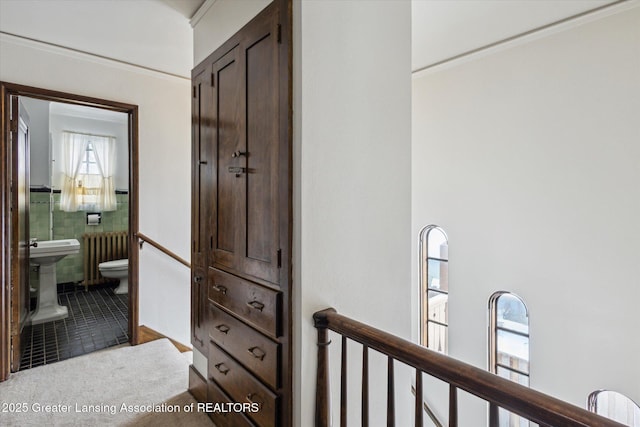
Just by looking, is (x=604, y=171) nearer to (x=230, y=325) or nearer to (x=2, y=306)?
(x=230, y=325)

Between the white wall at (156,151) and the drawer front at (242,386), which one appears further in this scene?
the white wall at (156,151)

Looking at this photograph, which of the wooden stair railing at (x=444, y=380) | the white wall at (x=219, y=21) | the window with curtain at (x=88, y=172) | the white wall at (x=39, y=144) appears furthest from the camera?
the window with curtain at (x=88, y=172)

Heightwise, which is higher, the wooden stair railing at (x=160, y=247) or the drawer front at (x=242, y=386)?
the wooden stair railing at (x=160, y=247)

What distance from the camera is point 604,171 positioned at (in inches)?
91.0

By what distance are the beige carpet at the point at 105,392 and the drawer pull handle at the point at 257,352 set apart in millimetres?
753

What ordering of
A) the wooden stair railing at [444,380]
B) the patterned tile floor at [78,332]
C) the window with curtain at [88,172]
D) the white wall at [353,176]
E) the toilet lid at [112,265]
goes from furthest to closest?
the window with curtain at [88,172] < the toilet lid at [112,265] < the patterned tile floor at [78,332] < the white wall at [353,176] < the wooden stair railing at [444,380]

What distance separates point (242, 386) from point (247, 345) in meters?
0.22

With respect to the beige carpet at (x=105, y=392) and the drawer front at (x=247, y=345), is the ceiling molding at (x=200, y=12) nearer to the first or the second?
the drawer front at (x=247, y=345)

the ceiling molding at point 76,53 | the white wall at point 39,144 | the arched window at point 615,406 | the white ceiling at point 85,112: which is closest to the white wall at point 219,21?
the ceiling molding at point 76,53

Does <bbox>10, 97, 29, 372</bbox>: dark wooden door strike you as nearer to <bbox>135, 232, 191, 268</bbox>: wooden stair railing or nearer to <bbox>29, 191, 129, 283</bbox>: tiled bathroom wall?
<bbox>135, 232, 191, 268</bbox>: wooden stair railing

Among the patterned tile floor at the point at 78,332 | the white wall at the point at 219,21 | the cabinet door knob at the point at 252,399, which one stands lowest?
the patterned tile floor at the point at 78,332

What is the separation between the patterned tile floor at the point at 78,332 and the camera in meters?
2.74

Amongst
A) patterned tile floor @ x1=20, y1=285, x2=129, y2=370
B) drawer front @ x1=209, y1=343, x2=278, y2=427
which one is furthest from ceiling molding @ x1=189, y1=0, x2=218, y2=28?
patterned tile floor @ x1=20, y1=285, x2=129, y2=370

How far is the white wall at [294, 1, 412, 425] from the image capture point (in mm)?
1292
